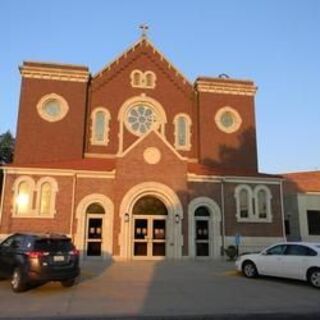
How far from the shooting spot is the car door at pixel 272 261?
16484mm

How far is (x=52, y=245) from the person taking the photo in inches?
551

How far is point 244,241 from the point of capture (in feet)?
90.4

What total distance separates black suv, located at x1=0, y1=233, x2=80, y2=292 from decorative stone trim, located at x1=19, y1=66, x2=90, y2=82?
18985 mm

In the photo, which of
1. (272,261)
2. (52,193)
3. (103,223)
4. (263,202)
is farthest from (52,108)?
(272,261)

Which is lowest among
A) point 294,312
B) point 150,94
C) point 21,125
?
point 294,312

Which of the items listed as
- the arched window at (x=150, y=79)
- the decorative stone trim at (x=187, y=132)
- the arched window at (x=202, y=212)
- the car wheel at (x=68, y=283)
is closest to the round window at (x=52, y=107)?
the arched window at (x=150, y=79)

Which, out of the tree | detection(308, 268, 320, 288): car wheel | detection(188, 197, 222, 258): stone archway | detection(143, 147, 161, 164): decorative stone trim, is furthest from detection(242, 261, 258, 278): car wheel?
the tree

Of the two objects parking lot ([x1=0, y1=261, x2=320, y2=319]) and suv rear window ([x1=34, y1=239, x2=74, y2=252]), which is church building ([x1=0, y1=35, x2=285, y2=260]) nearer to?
parking lot ([x1=0, y1=261, x2=320, y2=319])

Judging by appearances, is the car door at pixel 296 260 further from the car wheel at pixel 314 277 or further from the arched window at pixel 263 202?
the arched window at pixel 263 202

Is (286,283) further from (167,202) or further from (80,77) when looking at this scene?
(80,77)

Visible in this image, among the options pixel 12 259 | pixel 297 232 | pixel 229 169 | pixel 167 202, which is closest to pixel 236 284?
pixel 12 259

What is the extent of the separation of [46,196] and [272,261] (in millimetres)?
14466

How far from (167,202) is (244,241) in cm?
551

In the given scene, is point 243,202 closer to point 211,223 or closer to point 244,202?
point 244,202
